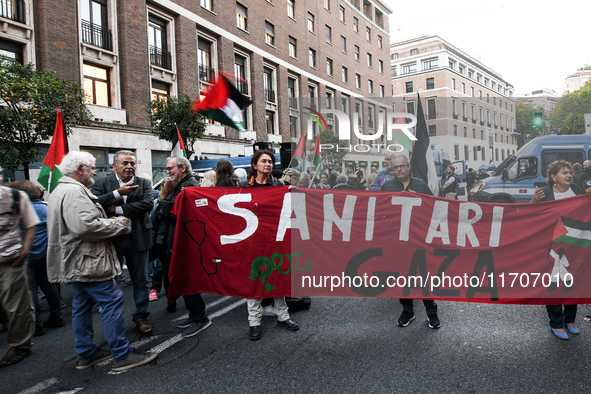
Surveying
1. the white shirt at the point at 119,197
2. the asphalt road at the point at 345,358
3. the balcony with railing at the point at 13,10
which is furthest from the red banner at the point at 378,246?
the balcony with railing at the point at 13,10

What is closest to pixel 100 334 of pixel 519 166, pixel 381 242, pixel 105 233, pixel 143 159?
pixel 105 233

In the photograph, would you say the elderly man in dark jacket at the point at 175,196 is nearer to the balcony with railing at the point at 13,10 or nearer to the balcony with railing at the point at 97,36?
the balcony with railing at the point at 13,10

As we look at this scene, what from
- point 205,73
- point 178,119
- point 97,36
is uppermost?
point 97,36

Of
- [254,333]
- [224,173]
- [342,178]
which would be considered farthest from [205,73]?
[254,333]

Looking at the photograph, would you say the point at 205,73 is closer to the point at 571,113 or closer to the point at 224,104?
the point at 224,104

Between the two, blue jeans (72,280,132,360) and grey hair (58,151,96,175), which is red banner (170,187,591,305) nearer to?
blue jeans (72,280,132,360)

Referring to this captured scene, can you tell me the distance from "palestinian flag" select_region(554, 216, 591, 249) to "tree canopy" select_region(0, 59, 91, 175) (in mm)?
11409

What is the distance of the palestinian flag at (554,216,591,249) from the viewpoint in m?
3.67

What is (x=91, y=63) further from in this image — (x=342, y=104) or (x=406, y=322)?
(x=406, y=322)

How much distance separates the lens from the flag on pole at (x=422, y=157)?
14.1ft

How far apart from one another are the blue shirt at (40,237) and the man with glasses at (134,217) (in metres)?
0.99

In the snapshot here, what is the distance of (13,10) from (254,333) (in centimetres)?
1643

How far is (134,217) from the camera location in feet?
14.4

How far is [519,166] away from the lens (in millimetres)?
4680
